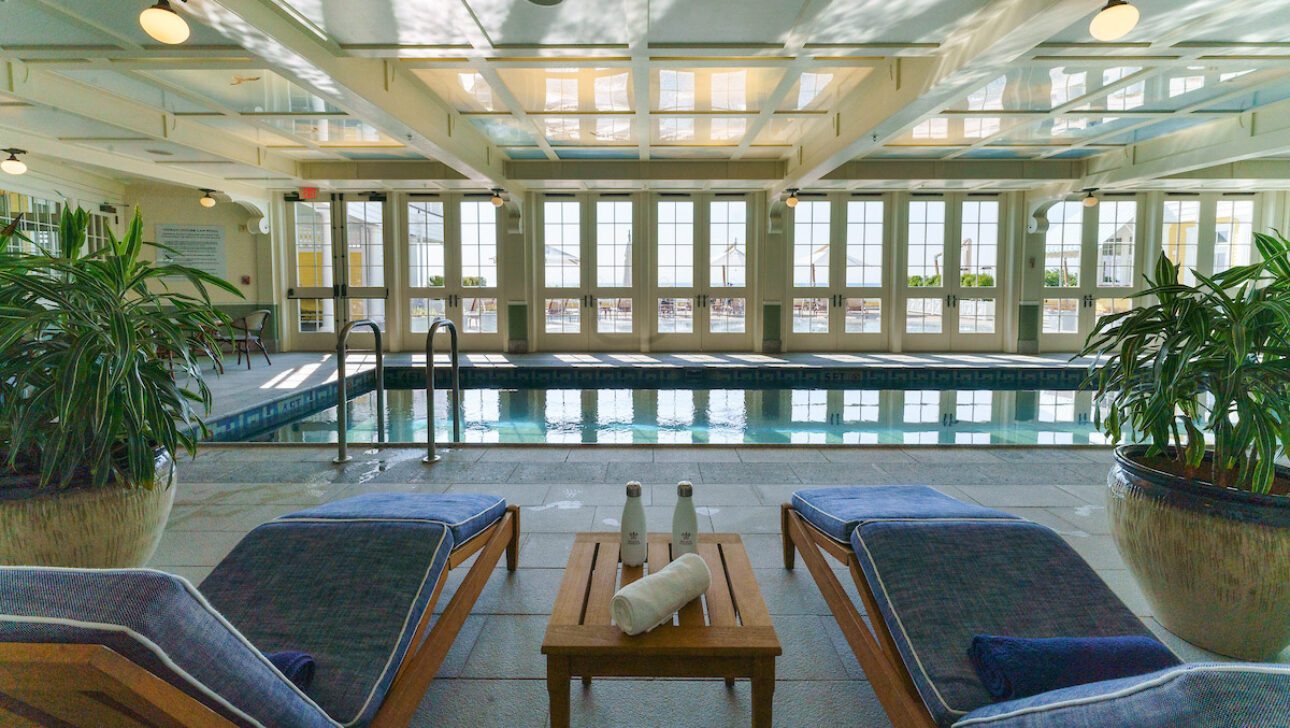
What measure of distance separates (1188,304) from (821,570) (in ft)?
4.40

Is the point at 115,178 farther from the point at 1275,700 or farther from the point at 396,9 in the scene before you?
the point at 1275,700

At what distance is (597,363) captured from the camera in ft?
30.5

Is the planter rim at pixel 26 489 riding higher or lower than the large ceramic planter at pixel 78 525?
higher

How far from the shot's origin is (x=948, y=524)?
1924mm

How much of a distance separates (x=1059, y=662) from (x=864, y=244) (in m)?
10.3

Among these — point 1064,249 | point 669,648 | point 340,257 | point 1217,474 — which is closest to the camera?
point 669,648

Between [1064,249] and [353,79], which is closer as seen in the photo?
[353,79]

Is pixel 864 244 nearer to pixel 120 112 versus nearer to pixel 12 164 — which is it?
pixel 120 112

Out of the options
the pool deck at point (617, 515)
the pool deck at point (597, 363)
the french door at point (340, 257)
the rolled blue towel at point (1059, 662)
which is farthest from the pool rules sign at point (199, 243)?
the rolled blue towel at point (1059, 662)

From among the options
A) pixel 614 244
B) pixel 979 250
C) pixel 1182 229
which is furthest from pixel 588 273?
pixel 1182 229

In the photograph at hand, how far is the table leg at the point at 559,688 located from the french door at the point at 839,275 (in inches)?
392

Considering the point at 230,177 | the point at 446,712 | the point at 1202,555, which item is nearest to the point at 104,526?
the point at 446,712

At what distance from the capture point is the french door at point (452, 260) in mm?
10742

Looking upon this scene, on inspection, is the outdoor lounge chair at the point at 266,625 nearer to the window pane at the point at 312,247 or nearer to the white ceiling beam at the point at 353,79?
the white ceiling beam at the point at 353,79
